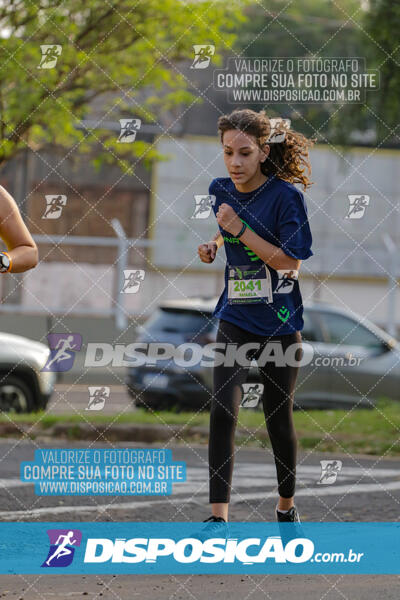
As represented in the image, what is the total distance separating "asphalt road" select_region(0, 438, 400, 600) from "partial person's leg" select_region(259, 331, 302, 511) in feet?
1.52

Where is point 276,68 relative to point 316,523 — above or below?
above

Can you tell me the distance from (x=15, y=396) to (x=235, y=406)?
7.75 meters

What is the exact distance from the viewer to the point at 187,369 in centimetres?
1341

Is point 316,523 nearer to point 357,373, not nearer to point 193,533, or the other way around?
point 193,533

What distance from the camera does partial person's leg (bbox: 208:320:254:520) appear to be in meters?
4.88

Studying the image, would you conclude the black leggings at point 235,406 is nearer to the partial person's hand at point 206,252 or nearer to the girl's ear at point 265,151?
the partial person's hand at point 206,252

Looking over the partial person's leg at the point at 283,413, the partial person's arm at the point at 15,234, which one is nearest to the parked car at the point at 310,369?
the partial person's leg at the point at 283,413

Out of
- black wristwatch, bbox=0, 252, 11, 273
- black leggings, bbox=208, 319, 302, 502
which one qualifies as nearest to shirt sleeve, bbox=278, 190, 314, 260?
black leggings, bbox=208, 319, 302, 502

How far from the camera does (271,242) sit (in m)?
4.80

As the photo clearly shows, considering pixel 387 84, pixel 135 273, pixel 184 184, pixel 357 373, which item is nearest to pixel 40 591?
pixel 135 273

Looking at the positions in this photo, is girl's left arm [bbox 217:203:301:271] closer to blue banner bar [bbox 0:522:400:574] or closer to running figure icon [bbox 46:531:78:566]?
blue banner bar [bbox 0:522:400:574]

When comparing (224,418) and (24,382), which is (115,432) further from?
(224,418)

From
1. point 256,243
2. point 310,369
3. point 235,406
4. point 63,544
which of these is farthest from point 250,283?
point 310,369

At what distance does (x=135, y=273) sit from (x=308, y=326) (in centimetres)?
824
